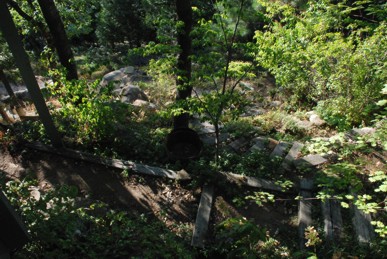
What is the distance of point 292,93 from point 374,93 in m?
2.49

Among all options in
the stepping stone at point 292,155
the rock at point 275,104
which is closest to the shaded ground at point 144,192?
the stepping stone at point 292,155

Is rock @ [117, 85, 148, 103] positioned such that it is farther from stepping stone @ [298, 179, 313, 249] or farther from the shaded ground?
stepping stone @ [298, 179, 313, 249]

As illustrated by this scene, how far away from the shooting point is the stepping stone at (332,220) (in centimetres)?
396

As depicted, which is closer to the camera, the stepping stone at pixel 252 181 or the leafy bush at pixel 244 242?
the leafy bush at pixel 244 242

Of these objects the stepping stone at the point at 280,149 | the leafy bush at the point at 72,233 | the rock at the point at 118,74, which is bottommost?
the leafy bush at the point at 72,233

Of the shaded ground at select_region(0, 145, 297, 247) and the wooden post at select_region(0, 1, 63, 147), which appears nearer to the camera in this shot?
the wooden post at select_region(0, 1, 63, 147)

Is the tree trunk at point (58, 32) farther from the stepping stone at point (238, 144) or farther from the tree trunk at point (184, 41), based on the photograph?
the stepping stone at point (238, 144)

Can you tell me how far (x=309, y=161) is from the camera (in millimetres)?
5105

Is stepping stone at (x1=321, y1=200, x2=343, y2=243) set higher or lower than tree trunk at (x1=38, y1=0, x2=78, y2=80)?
lower

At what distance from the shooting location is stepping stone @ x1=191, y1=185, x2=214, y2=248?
161 inches

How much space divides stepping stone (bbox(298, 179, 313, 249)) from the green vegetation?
0.12 metres

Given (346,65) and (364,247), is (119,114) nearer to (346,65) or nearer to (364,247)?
(364,247)

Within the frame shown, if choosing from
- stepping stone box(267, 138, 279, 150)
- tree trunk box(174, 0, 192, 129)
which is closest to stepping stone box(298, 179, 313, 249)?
stepping stone box(267, 138, 279, 150)

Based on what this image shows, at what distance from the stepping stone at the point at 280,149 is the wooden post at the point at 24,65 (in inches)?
151
